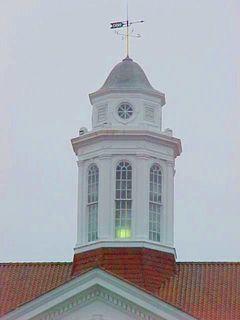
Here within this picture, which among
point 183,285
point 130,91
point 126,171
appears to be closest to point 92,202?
point 126,171

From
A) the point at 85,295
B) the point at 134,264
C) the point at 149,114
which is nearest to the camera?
the point at 85,295

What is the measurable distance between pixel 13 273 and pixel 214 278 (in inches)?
335

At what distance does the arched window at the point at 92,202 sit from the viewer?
5644 centimetres

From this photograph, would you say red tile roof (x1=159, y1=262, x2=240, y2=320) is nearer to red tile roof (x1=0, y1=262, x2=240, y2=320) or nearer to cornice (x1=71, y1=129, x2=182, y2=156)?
red tile roof (x1=0, y1=262, x2=240, y2=320)

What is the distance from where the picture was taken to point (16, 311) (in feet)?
167

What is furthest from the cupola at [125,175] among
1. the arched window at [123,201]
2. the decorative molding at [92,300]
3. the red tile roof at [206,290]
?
the decorative molding at [92,300]

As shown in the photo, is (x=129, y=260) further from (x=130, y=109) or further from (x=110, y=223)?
(x=130, y=109)

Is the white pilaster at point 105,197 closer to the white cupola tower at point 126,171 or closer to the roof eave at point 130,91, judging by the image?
the white cupola tower at point 126,171

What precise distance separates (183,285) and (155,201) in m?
4.23

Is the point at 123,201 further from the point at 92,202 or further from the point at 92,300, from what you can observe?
the point at 92,300

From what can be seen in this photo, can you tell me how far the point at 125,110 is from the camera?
5703 cm

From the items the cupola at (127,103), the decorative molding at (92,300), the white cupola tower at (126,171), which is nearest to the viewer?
the decorative molding at (92,300)

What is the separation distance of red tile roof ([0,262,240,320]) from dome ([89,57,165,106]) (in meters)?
7.47

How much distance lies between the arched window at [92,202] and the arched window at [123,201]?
3.23 ft
